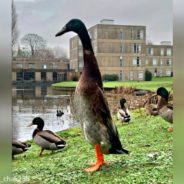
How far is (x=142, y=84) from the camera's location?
3127 mm

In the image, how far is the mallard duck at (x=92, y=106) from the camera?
2.98 meters

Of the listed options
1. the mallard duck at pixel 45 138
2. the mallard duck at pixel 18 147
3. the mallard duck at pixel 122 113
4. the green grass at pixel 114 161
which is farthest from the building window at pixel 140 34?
the mallard duck at pixel 18 147

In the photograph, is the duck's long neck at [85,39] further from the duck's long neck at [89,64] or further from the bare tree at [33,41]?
the bare tree at [33,41]

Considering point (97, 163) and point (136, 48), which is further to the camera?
point (136, 48)

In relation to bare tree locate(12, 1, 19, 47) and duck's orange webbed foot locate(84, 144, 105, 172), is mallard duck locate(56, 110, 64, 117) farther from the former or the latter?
bare tree locate(12, 1, 19, 47)

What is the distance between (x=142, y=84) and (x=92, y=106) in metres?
0.41

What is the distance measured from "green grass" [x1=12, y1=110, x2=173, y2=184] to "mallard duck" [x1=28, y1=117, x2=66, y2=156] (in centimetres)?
4

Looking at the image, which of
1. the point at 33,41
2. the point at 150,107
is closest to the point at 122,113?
the point at 150,107

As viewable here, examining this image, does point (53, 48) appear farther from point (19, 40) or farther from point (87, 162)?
point (87, 162)

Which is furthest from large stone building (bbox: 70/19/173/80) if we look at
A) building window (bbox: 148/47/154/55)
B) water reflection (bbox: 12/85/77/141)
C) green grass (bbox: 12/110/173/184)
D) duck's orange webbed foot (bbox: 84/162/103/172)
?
duck's orange webbed foot (bbox: 84/162/103/172)

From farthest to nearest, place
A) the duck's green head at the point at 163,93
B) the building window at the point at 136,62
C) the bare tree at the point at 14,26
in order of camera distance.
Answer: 1. the building window at the point at 136,62
2. the duck's green head at the point at 163,93
3. the bare tree at the point at 14,26

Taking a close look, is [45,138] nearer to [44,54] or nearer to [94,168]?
[94,168]

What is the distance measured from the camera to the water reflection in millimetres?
3021

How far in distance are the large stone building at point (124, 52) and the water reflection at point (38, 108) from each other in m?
0.25
